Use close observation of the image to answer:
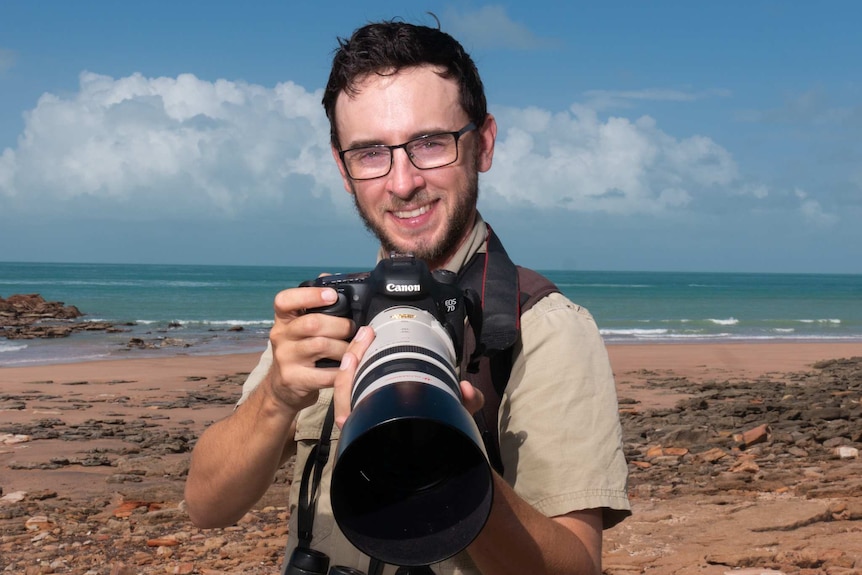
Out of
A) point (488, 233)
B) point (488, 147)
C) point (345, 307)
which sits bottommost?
point (345, 307)

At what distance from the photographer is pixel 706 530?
4.49m

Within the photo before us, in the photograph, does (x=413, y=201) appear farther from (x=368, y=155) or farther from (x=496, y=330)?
(x=496, y=330)

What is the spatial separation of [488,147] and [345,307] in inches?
27.9

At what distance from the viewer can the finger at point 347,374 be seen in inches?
51.2

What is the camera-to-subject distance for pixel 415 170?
6.23 feet

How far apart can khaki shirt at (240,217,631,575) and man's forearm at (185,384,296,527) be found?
29 centimetres

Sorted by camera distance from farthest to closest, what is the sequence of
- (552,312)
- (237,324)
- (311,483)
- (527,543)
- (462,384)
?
(237,324) < (311,483) < (552,312) < (527,543) < (462,384)

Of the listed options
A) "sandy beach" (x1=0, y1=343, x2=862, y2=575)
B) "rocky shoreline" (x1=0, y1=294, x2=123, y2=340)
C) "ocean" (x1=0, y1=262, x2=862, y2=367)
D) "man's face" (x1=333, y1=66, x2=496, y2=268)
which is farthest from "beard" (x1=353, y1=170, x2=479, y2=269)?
"rocky shoreline" (x1=0, y1=294, x2=123, y2=340)

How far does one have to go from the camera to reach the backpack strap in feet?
5.40

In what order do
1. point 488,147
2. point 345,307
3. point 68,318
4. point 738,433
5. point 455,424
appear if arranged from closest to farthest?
point 455,424 < point 345,307 < point 488,147 < point 738,433 < point 68,318

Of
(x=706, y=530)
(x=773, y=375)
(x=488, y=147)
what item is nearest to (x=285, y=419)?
(x=488, y=147)

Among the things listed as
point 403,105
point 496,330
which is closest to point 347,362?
point 496,330

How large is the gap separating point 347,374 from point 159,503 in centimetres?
457

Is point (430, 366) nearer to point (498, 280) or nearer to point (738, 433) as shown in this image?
point (498, 280)
